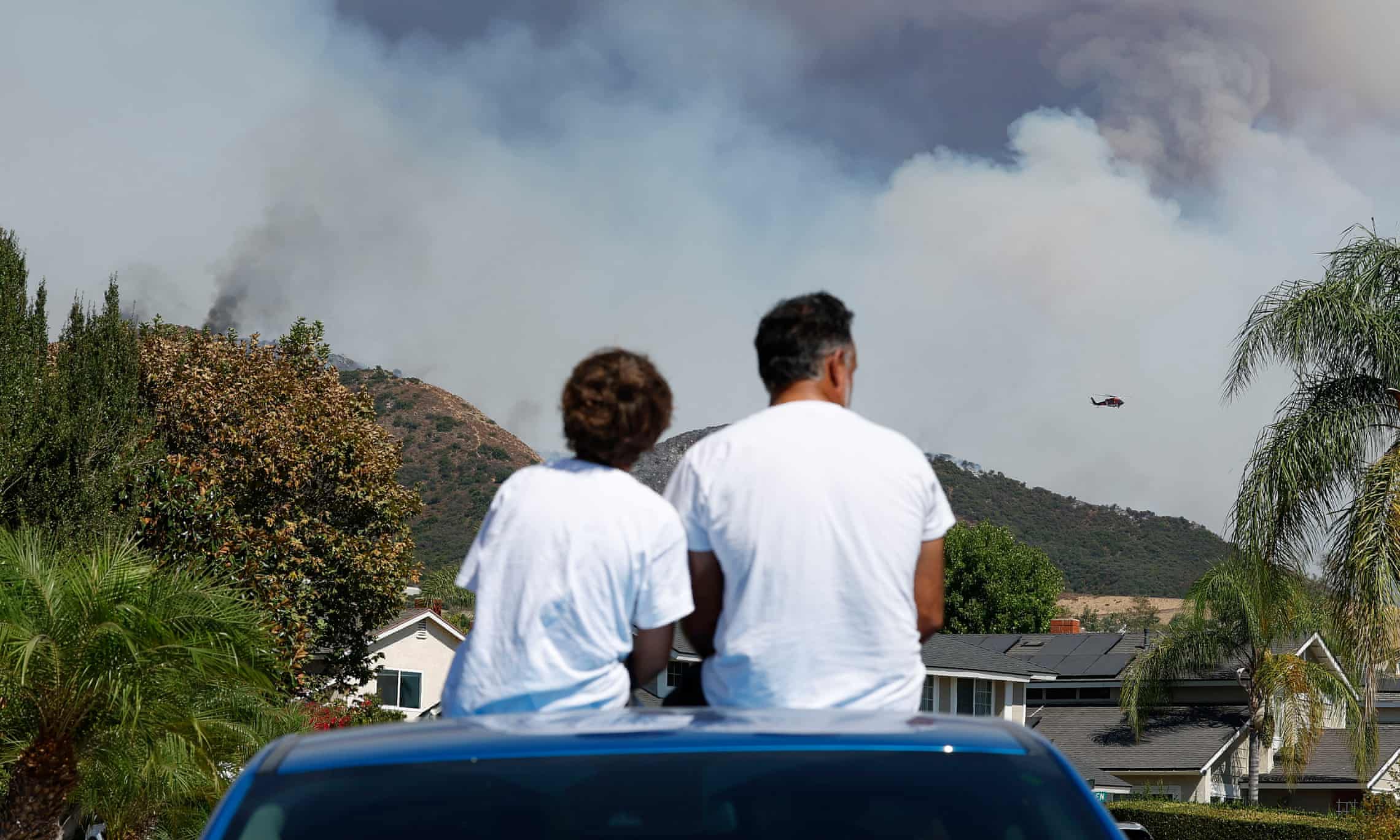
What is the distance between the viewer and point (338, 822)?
2303 mm

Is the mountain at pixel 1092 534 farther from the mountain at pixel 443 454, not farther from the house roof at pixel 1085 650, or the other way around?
the house roof at pixel 1085 650

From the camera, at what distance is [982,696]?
4375cm

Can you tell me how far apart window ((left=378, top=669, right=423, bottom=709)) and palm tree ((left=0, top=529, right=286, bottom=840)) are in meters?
33.6

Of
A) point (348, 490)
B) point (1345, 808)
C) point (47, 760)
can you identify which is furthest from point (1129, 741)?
point (47, 760)

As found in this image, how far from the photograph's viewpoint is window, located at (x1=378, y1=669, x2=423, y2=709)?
45.1m

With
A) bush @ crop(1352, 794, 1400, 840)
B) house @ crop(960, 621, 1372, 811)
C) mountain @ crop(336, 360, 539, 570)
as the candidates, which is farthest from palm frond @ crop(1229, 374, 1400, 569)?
mountain @ crop(336, 360, 539, 570)

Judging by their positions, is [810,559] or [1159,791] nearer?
[810,559]

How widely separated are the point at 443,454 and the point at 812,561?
94.7 meters

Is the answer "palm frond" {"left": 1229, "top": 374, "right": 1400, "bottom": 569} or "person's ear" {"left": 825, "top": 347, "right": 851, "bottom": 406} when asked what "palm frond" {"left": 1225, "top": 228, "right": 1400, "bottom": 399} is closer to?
"palm frond" {"left": 1229, "top": 374, "right": 1400, "bottom": 569}

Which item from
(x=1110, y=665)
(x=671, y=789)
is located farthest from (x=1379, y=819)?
(x=671, y=789)

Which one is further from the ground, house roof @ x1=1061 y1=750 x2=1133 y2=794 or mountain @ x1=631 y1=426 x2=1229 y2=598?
mountain @ x1=631 y1=426 x2=1229 y2=598

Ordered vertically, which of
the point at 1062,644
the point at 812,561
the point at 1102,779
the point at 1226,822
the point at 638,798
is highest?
the point at 1062,644

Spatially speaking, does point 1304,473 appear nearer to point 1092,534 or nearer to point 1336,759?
point 1336,759

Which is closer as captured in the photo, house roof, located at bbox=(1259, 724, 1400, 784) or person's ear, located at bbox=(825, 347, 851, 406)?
person's ear, located at bbox=(825, 347, 851, 406)
